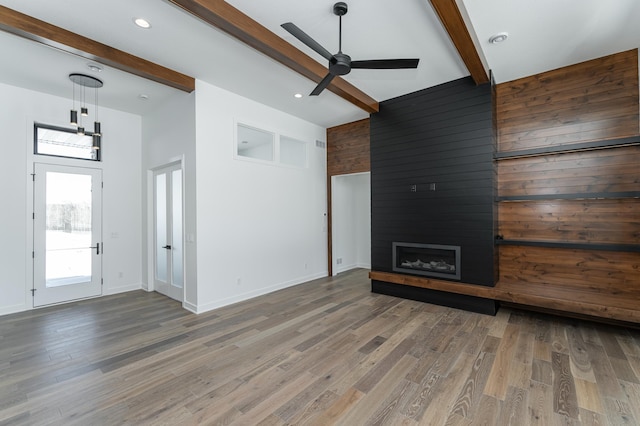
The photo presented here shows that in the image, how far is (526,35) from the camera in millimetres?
3156

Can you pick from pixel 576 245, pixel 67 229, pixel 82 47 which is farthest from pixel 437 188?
pixel 67 229

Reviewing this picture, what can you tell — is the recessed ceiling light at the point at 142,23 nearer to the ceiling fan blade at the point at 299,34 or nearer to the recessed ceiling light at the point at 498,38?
the ceiling fan blade at the point at 299,34

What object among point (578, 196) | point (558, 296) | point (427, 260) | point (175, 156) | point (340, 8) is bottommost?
point (558, 296)

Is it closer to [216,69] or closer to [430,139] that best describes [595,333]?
[430,139]

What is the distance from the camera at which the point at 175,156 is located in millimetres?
4590

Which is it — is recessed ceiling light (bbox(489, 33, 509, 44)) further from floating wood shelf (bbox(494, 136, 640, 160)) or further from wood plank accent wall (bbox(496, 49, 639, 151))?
floating wood shelf (bbox(494, 136, 640, 160))

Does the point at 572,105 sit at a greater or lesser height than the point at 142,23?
lesser

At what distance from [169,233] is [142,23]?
10.4 feet

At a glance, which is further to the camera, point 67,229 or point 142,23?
point 67,229

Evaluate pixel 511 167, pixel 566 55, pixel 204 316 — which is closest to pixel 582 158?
pixel 511 167

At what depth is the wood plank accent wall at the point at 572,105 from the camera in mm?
3459

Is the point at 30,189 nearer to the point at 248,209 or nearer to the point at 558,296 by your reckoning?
the point at 248,209

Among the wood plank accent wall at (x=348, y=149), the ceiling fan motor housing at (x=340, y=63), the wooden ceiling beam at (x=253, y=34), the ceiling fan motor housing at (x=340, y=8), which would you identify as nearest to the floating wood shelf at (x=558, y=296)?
the wood plank accent wall at (x=348, y=149)

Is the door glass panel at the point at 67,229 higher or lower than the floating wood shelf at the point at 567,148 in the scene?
lower
